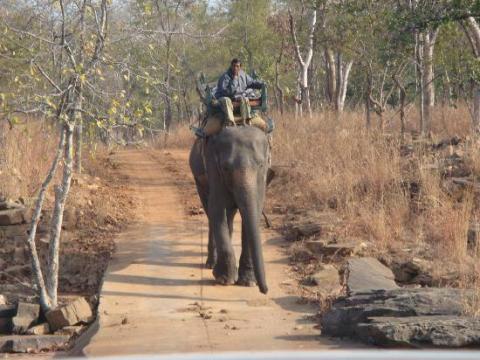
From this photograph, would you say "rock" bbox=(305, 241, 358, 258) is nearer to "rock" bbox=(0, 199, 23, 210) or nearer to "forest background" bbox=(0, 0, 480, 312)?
"forest background" bbox=(0, 0, 480, 312)

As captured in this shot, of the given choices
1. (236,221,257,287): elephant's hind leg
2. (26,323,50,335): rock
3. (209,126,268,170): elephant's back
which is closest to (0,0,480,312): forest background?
(26,323,50,335): rock

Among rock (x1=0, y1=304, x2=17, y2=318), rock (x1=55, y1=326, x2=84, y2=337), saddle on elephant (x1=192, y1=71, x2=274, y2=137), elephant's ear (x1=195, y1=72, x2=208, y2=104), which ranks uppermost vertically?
elephant's ear (x1=195, y1=72, x2=208, y2=104)

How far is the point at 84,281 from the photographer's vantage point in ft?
38.7

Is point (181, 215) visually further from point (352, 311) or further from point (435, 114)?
point (435, 114)

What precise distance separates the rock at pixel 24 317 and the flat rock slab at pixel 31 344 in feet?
1.17

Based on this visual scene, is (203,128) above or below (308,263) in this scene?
above

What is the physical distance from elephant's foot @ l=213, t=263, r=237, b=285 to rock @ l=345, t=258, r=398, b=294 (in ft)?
4.16

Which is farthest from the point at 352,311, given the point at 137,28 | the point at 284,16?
the point at 284,16

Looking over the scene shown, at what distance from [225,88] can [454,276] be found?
131 inches

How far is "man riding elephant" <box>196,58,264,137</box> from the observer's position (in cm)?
977

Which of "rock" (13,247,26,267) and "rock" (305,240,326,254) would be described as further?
"rock" (13,247,26,267)

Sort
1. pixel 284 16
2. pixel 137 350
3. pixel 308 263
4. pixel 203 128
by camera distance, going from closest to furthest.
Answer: pixel 137 350 < pixel 203 128 < pixel 308 263 < pixel 284 16

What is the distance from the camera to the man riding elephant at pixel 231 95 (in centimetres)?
977

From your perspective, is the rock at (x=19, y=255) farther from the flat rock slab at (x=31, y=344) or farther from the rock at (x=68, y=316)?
the flat rock slab at (x=31, y=344)
